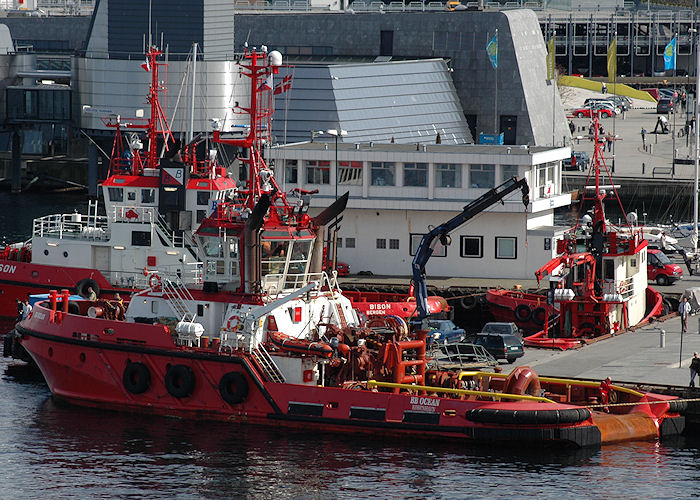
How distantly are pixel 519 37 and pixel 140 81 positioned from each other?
2610cm

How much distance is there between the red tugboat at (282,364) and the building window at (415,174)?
59.4ft

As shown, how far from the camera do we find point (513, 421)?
39125 millimetres

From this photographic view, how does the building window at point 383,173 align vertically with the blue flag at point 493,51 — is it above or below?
below

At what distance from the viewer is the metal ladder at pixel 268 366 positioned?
41719 millimetres

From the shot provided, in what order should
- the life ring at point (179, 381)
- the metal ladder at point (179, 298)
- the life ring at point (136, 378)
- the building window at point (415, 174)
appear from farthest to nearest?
the building window at point (415, 174)
the metal ladder at point (179, 298)
the life ring at point (136, 378)
the life ring at point (179, 381)

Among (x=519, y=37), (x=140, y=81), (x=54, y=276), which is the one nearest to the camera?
(x=54, y=276)

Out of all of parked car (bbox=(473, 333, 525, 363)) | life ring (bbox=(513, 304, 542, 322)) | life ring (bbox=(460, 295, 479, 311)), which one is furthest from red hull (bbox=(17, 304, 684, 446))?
life ring (bbox=(460, 295, 479, 311))

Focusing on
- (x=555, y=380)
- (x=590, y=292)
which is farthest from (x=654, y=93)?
(x=555, y=380)

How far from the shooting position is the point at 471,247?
6312cm

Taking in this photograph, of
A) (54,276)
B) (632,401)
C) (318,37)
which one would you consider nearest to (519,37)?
(318,37)

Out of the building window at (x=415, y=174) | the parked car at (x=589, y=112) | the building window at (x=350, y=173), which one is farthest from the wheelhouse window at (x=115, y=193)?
the parked car at (x=589, y=112)

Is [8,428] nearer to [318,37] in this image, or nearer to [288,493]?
[288,493]

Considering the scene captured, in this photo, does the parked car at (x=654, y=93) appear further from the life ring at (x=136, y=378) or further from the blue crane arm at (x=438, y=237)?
the life ring at (x=136, y=378)

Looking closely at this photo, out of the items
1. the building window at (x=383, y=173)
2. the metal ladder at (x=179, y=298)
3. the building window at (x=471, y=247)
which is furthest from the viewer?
the building window at (x=383, y=173)
